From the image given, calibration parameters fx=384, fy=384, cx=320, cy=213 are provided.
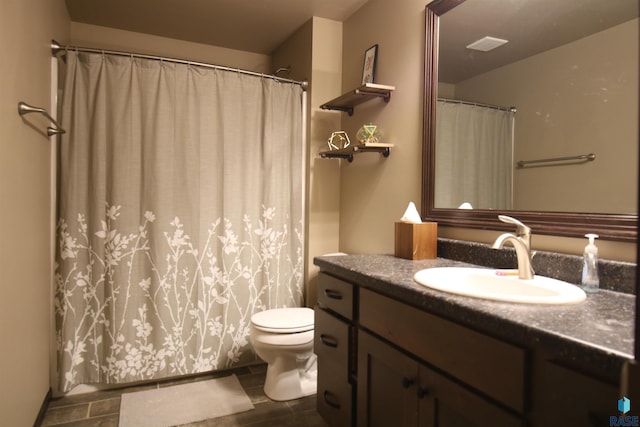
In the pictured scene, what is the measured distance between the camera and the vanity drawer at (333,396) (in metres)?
1.53

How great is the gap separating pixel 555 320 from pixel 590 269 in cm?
43

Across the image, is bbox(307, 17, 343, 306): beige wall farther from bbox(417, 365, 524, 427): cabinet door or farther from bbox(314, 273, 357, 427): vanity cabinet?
bbox(417, 365, 524, 427): cabinet door

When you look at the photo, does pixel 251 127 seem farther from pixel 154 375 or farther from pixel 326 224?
pixel 154 375

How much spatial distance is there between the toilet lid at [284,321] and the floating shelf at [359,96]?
1308mm

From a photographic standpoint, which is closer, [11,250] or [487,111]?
[11,250]

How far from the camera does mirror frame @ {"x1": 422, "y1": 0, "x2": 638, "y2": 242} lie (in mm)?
1169

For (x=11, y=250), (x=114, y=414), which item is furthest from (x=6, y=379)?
(x=114, y=414)

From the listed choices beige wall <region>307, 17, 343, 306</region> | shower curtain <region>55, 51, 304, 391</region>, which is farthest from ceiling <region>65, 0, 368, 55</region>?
shower curtain <region>55, 51, 304, 391</region>

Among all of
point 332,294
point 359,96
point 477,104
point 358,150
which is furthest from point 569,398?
point 359,96

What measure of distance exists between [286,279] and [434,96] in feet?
4.92

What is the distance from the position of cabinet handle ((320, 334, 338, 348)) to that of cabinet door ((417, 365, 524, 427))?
53cm

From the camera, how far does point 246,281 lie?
99.0 inches

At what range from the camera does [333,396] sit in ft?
5.41

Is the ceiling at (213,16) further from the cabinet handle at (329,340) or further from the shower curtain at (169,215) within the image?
the cabinet handle at (329,340)
